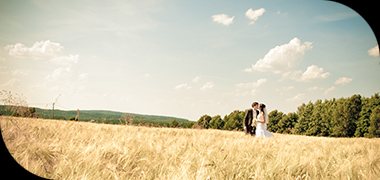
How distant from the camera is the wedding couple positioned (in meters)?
11.1

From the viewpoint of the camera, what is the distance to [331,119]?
43875 millimetres

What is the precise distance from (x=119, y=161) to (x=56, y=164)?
0.61m

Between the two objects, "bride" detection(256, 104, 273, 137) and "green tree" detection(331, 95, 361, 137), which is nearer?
"bride" detection(256, 104, 273, 137)

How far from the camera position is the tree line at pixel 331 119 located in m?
38.0

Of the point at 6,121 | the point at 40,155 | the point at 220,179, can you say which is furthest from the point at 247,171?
the point at 6,121

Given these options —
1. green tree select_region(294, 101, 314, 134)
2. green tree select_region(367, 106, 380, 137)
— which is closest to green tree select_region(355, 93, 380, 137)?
green tree select_region(367, 106, 380, 137)

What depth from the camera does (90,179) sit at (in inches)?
71.8

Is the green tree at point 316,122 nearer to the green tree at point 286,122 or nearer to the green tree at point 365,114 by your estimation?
the green tree at point 286,122

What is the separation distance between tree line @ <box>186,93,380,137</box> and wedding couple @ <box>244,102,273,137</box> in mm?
19939

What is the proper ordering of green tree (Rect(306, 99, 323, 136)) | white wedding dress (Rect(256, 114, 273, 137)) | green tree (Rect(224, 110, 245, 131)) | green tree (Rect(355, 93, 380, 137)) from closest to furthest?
white wedding dress (Rect(256, 114, 273, 137)) < green tree (Rect(355, 93, 380, 137)) < green tree (Rect(306, 99, 323, 136)) < green tree (Rect(224, 110, 245, 131))

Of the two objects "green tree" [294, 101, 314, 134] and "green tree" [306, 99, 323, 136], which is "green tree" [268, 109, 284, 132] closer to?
"green tree" [294, 101, 314, 134]

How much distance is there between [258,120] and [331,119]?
3879 cm

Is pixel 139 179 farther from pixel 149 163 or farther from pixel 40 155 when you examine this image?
pixel 40 155

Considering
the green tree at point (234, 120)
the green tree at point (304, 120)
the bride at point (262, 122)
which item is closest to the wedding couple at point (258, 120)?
the bride at point (262, 122)
